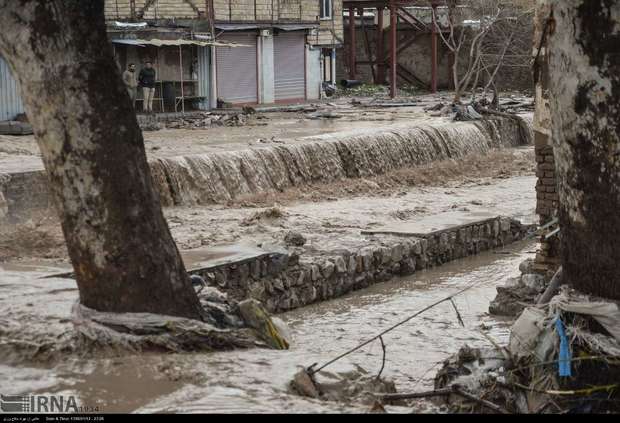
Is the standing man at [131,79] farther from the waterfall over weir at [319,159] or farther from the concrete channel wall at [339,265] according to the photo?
the concrete channel wall at [339,265]

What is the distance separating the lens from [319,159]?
20203mm

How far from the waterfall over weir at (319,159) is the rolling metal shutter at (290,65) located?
9.30m

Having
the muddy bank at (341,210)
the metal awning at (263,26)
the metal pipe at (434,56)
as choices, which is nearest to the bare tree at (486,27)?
the metal pipe at (434,56)

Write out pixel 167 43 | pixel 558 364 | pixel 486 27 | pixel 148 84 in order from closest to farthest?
pixel 558 364 → pixel 148 84 → pixel 167 43 → pixel 486 27

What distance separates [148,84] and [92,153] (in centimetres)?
1999

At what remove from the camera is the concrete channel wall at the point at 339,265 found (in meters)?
11.4

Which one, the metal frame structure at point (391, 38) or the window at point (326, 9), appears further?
the window at point (326, 9)

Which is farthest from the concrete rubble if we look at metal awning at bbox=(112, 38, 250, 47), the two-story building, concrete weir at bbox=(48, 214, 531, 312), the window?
the window

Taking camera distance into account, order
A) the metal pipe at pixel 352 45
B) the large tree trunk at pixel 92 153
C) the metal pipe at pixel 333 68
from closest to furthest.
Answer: the large tree trunk at pixel 92 153 → the metal pipe at pixel 352 45 → the metal pipe at pixel 333 68

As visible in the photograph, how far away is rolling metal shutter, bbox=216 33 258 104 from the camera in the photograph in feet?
101

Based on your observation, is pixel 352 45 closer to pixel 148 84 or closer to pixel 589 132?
pixel 148 84

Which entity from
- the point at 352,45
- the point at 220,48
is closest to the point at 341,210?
the point at 220,48

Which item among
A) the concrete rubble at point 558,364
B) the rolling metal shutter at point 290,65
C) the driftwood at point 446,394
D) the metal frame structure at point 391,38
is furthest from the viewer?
the metal frame structure at point 391,38

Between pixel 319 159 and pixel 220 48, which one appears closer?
pixel 319 159
